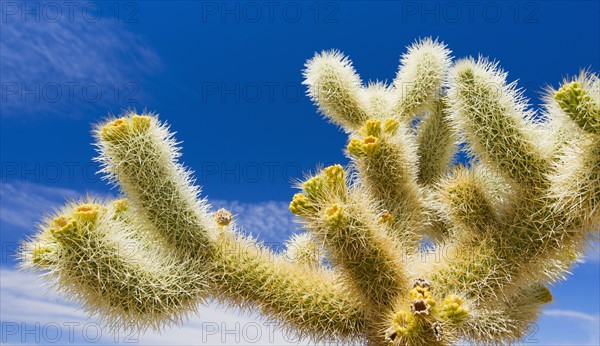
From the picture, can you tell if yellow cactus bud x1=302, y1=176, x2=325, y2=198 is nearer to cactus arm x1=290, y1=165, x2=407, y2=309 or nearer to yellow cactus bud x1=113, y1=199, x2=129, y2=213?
cactus arm x1=290, y1=165, x2=407, y2=309

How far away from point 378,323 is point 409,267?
0.57 m

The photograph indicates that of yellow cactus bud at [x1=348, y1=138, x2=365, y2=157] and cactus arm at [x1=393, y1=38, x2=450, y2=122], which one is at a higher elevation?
cactus arm at [x1=393, y1=38, x2=450, y2=122]

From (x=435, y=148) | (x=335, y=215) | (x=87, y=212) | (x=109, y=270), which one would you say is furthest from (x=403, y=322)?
(x=435, y=148)

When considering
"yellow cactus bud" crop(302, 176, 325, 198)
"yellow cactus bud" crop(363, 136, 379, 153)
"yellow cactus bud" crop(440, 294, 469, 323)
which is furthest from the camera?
"yellow cactus bud" crop(363, 136, 379, 153)

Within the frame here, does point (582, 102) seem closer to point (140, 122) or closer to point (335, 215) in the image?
point (335, 215)

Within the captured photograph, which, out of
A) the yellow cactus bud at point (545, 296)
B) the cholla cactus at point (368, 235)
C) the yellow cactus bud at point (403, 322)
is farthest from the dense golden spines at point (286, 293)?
the yellow cactus bud at point (545, 296)

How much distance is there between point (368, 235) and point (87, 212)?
2184mm

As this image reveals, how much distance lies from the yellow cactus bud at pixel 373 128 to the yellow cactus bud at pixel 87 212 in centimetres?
243

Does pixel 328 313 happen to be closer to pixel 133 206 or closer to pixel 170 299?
pixel 170 299

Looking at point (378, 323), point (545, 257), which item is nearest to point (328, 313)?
point (378, 323)

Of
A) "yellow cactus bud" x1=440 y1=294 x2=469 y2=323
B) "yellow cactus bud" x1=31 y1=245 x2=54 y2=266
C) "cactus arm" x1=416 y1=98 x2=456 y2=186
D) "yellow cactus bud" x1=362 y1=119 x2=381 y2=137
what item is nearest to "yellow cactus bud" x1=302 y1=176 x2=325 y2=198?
"yellow cactus bud" x1=362 y1=119 x2=381 y2=137

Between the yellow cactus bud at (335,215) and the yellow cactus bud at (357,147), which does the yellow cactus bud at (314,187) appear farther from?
the yellow cactus bud at (357,147)

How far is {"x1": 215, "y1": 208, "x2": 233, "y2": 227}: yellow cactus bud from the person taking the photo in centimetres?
501

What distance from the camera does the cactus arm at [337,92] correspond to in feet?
21.0
